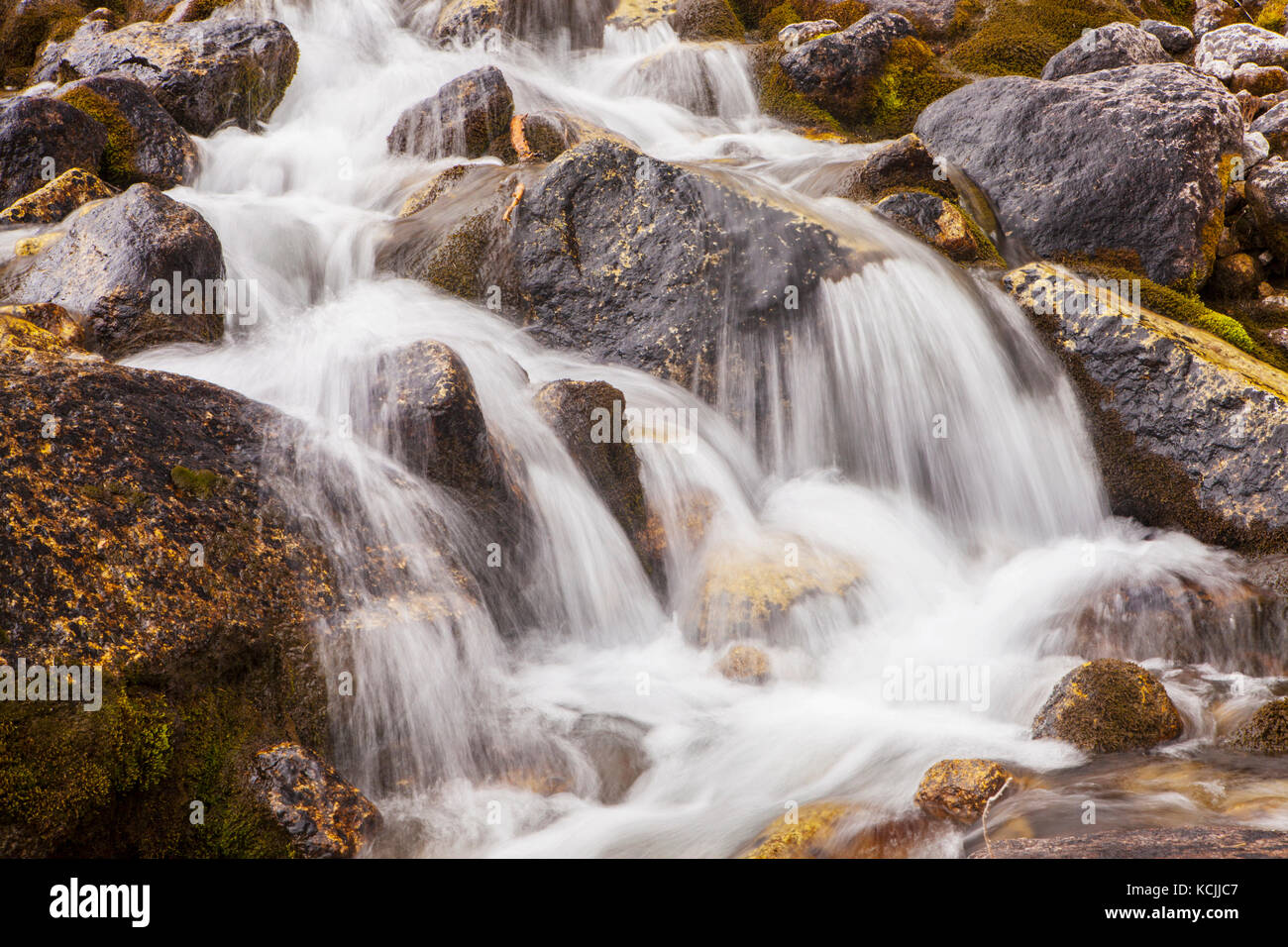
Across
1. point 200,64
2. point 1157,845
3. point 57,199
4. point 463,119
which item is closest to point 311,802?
point 1157,845

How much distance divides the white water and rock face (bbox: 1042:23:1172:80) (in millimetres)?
5646

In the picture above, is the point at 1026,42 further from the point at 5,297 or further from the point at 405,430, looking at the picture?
the point at 5,297

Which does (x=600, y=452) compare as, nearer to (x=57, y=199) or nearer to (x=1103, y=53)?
(x=57, y=199)

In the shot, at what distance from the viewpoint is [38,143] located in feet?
31.7

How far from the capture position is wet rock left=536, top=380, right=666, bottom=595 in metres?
7.17

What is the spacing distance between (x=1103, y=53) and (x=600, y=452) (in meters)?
11.5

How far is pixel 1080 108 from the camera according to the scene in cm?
1060

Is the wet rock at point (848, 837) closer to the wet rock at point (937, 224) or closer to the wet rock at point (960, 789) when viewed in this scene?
the wet rock at point (960, 789)

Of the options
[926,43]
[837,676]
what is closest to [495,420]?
[837,676]

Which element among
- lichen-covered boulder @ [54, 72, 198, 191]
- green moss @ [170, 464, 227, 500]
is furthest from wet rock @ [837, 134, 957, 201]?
lichen-covered boulder @ [54, 72, 198, 191]

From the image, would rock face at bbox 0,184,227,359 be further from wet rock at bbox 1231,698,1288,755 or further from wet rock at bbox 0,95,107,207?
wet rock at bbox 1231,698,1288,755

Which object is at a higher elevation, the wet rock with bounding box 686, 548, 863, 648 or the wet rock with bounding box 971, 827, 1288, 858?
the wet rock with bounding box 686, 548, 863, 648

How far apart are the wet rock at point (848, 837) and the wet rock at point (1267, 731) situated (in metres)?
2.07

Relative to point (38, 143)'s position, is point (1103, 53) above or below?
above
